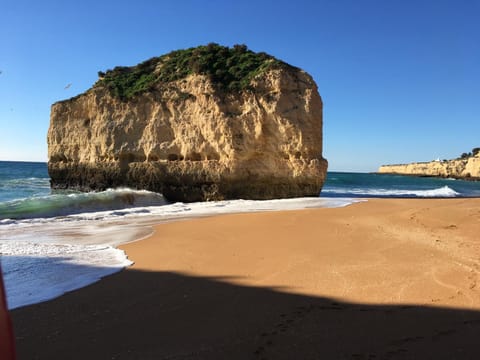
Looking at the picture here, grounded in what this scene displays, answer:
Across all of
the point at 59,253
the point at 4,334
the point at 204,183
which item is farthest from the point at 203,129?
the point at 4,334

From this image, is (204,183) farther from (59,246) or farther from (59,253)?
(59,253)

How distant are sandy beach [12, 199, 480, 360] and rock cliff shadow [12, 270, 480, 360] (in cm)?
1

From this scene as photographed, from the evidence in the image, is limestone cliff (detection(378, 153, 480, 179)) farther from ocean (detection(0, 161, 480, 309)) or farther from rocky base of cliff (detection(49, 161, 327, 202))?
ocean (detection(0, 161, 480, 309))

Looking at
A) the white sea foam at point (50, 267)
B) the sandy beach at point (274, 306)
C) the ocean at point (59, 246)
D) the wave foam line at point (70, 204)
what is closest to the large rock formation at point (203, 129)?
the wave foam line at point (70, 204)

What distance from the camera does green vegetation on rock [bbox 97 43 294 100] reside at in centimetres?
1936

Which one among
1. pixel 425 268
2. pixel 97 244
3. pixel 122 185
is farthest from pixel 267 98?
pixel 425 268

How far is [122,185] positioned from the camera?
20.7m

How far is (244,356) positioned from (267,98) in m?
16.8

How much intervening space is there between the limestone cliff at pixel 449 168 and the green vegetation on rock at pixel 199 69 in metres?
68.1

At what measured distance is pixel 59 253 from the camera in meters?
5.95

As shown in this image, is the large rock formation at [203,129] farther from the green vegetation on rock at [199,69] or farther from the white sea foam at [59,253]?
the white sea foam at [59,253]

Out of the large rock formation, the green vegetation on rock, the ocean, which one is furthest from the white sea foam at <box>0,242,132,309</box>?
the green vegetation on rock

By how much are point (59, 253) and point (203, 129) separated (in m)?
13.9

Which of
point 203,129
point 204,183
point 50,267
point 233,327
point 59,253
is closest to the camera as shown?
point 233,327
